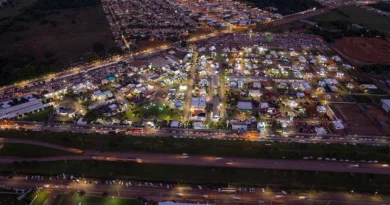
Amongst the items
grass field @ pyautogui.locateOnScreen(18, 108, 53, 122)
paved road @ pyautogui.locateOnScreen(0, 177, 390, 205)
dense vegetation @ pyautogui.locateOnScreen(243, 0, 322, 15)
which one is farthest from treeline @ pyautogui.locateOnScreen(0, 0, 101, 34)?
paved road @ pyautogui.locateOnScreen(0, 177, 390, 205)

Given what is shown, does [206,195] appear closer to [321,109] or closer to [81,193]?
[81,193]

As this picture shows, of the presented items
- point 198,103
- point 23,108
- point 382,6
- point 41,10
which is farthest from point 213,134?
point 382,6

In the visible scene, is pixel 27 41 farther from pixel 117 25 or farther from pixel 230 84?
pixel 230 84

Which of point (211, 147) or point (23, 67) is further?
point (23, 67)

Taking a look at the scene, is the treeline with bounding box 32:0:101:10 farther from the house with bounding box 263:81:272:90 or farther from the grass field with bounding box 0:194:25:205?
the grass field with bounding box 0:194:25:205

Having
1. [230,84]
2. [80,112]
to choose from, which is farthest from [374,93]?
[80,112]

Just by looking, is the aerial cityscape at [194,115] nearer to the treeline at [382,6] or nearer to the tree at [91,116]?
the tree at [91,116]
